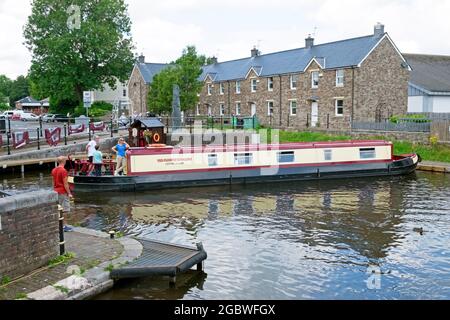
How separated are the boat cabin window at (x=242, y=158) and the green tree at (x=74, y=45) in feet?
110

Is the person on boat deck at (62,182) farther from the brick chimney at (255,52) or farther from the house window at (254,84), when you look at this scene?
the brick chimney at (255,52)

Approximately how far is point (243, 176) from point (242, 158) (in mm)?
895

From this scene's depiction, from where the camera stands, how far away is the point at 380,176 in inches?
959

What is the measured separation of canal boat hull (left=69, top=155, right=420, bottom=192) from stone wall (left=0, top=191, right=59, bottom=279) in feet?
35.5

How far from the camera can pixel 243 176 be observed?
2228 centimetres

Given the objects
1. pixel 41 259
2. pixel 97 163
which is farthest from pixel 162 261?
pixel 97 163

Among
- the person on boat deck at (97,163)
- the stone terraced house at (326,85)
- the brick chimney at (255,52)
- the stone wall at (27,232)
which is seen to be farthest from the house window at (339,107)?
the stone wall at (27,232)

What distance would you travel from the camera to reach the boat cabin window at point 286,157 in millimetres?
23047

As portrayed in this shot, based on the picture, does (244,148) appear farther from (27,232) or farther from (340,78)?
(340,78)

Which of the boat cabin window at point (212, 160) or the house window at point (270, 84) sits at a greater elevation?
the house window at point (270, 84)

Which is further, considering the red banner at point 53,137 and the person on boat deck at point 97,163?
the red banner at point 53,137

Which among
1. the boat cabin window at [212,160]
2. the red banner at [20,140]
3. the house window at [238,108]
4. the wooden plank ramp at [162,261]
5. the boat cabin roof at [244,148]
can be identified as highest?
the house window at [238,108]
